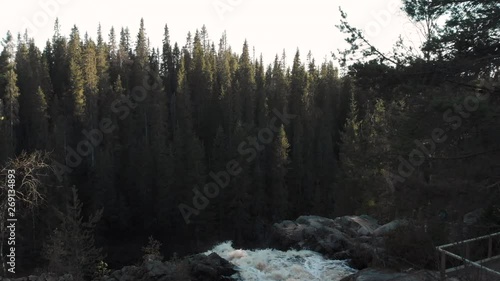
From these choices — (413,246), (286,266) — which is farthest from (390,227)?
(413,246)

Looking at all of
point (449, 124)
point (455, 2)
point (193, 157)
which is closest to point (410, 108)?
point (449, 124)

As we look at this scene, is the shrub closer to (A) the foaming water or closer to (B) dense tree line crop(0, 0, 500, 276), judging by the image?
(B) dense tree line crop(0, 0, 500, 276)

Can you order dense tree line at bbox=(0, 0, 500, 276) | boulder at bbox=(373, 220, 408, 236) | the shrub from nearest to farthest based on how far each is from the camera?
dense tree line at bbox=(0, 0, 500, 276), the shrub, boulder at bbox=(373, 220, 408, 236)

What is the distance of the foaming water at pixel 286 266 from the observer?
66.2 ft

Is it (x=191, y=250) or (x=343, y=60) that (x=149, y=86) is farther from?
(x=343, y=60)

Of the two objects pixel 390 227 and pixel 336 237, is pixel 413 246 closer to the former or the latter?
pixel 390 227

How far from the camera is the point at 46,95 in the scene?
53906mm

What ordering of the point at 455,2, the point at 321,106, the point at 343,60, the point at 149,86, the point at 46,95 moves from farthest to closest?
the point at 321,106 → the point at 149,86 → the point at 46,95 → the point at 343,60 → the point at 455,2

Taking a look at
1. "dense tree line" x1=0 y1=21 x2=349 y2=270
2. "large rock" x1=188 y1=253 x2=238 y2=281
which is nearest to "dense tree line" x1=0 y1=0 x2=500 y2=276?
"dense tree line" x1=0 y1=21 x2=349 y2=270

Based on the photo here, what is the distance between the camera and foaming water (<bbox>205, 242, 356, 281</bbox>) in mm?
20172

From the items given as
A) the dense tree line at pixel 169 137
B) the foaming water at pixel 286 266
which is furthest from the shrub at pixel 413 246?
the dense tree line at pixel 169 137

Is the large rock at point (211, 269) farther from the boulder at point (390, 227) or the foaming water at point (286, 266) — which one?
the boulder at point (390, 227)

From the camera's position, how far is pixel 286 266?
2177 centimetres

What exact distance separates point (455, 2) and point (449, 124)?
2.61 m
